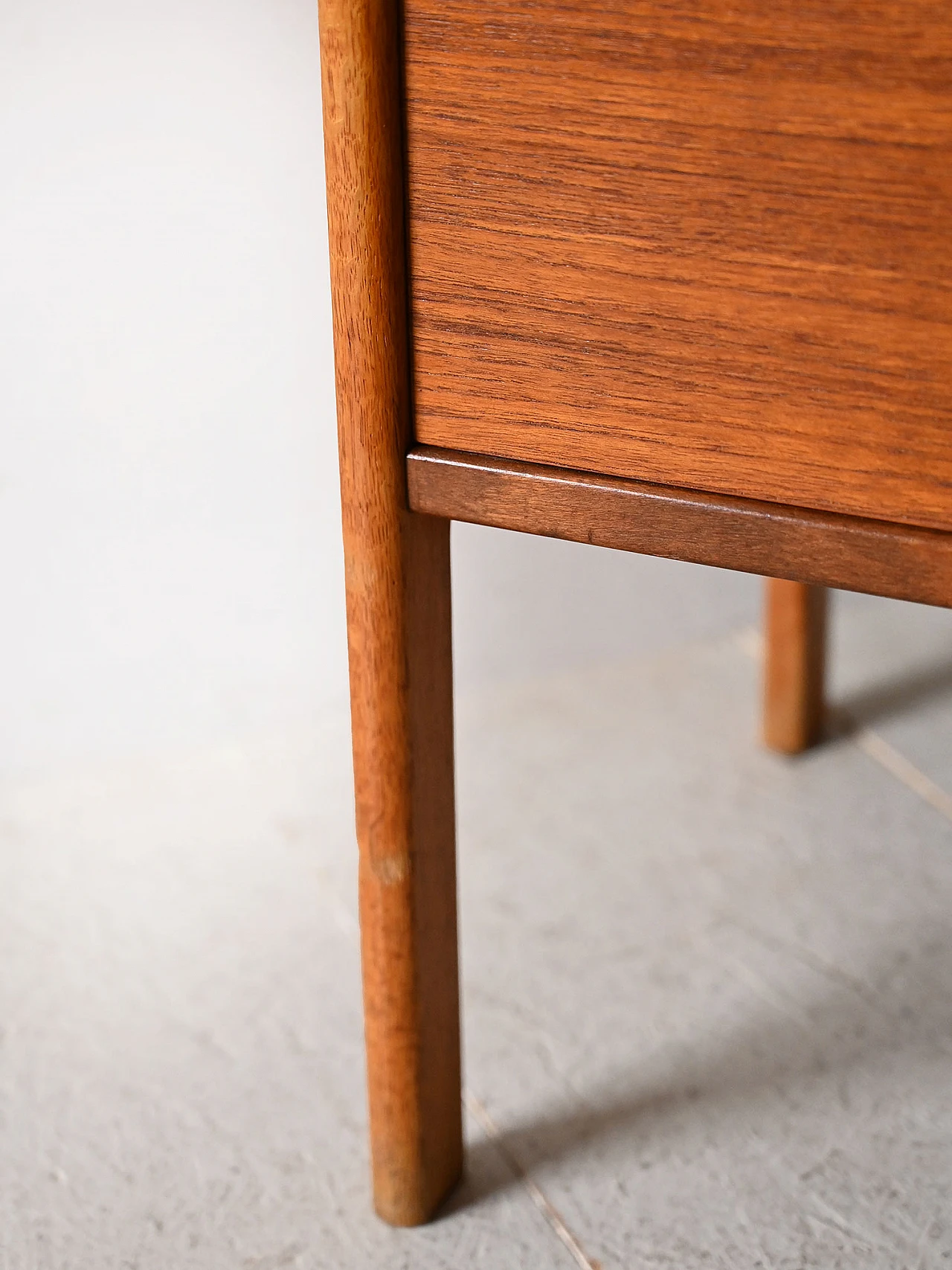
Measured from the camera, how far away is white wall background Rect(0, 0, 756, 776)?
3.35 ft

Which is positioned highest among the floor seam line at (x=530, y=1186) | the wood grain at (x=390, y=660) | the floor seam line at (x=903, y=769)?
the wood grain at (x=390, y=660)

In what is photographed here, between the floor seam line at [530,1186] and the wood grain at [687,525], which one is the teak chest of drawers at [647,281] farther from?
the floor seam line at [530,1186]

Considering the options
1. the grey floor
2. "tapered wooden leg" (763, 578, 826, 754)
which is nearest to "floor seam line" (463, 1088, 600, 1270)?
the grey floor

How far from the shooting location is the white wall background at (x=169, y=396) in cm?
102

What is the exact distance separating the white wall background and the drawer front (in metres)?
0.56

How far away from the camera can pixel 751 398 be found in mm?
508

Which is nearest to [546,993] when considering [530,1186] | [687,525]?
[530,1186]

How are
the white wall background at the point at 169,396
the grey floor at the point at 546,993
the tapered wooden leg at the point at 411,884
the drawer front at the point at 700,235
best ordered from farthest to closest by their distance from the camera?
the white wall background at the point at 169,396, the grey floor at the point at 546,993, the tapered wooden leg at the point at 411,884, the drawer front at the point at 700,235

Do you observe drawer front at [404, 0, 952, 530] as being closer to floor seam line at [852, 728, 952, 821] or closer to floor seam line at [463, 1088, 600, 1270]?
floor seam line at [463, 1088, 600, 1270]

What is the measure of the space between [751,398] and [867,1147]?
1.43 ft

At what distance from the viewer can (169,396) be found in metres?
1.10

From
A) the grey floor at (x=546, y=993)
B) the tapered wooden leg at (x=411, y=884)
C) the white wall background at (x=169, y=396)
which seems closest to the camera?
the tapered wooden leg at (x=411, y=884)

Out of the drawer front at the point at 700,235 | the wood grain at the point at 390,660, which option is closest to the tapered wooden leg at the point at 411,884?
the wood grain at the point at 390,660

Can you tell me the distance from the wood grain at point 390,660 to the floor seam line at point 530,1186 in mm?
35
